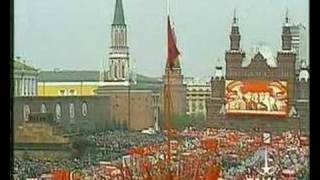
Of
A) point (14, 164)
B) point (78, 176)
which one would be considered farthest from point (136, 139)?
point (14, 164)

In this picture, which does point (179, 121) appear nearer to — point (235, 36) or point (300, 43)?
point (235, 36)

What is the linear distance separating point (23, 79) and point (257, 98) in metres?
0.62

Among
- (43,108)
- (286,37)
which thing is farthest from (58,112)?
(286,37)

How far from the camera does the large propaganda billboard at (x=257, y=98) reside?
165 centimetres

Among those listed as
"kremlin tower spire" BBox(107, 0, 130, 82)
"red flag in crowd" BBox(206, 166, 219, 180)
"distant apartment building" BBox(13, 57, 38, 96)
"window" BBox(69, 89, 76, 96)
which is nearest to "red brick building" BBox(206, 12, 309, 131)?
"red flag in crowd" BBox(206, 166, 219, 180)

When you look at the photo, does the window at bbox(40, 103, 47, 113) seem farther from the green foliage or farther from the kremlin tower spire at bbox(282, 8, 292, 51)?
the kremlin tower spire at bbox(282, 8, 292, 51)

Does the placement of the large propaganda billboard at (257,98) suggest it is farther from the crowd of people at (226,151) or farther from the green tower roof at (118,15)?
the green tower roof at (118,15)

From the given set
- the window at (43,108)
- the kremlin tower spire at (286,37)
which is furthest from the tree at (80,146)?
the kremlin tower spire at (286,37)

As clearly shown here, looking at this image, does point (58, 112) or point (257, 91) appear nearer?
point (257, 91)

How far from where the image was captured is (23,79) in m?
1.76

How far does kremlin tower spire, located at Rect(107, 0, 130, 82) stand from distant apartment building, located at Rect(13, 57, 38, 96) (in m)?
0.20
